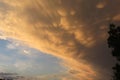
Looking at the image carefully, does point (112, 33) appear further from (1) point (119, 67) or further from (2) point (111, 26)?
(1) point (119, 67)

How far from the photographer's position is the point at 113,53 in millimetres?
110750

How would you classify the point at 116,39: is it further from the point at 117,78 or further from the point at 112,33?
the point at 117,78

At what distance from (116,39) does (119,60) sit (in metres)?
5.30

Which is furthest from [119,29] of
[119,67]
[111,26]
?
[119,67]

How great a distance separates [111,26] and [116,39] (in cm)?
387

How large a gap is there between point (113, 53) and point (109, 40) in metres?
3.48

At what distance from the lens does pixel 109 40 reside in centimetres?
11175

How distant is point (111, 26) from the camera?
372 ft

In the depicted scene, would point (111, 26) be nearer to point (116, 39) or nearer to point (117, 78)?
point (116, 39)

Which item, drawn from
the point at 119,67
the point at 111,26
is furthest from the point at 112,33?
the point at 119,67

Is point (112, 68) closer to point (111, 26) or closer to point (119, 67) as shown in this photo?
point (119, 67)

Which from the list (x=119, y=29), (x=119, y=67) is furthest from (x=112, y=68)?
(x=119, y=29)

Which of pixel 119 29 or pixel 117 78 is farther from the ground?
pixel 119 29

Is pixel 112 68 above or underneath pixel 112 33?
underneath
